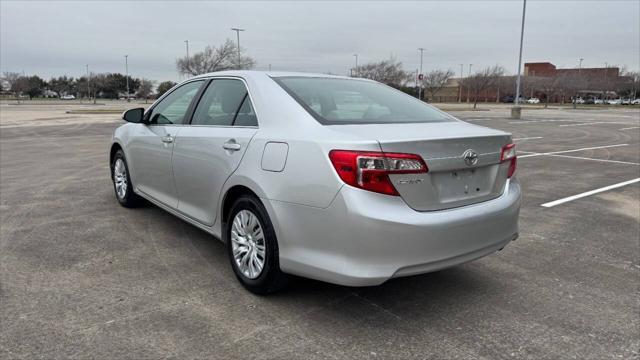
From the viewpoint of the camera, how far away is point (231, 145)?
→ 3619 millimetres

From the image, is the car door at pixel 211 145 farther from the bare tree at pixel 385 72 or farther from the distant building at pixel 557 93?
the distant building at pixel 557 93

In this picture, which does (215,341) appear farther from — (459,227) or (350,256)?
(459,227)

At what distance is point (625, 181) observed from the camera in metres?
8.47

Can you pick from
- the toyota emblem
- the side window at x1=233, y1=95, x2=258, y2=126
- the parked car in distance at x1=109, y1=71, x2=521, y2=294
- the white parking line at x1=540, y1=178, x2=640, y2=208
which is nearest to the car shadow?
the parked car in distance at x1=109, y1=71, x2=521, y2=294

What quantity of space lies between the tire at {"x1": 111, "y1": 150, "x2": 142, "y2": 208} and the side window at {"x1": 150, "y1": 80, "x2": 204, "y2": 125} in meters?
0.96

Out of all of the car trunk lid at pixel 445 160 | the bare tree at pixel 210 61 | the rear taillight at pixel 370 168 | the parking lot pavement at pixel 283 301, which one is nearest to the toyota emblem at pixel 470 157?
the car trunk lid at pixel 445 160

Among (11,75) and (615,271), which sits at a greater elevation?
(11,75)

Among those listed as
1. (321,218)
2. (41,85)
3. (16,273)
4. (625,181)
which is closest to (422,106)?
(321,218)

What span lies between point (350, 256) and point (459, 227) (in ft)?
2.30

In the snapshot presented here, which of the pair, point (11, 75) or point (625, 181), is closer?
point (625, 181)

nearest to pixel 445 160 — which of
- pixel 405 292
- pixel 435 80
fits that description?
pixel 405 292

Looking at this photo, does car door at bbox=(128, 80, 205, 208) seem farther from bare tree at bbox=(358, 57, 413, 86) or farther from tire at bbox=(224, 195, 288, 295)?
bare tree at bbox=(358, 57, 413, 86)

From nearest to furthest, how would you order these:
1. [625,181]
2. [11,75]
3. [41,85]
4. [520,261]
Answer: [520,261], [625,181], [11,75], [41,85]

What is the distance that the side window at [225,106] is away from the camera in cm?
375
